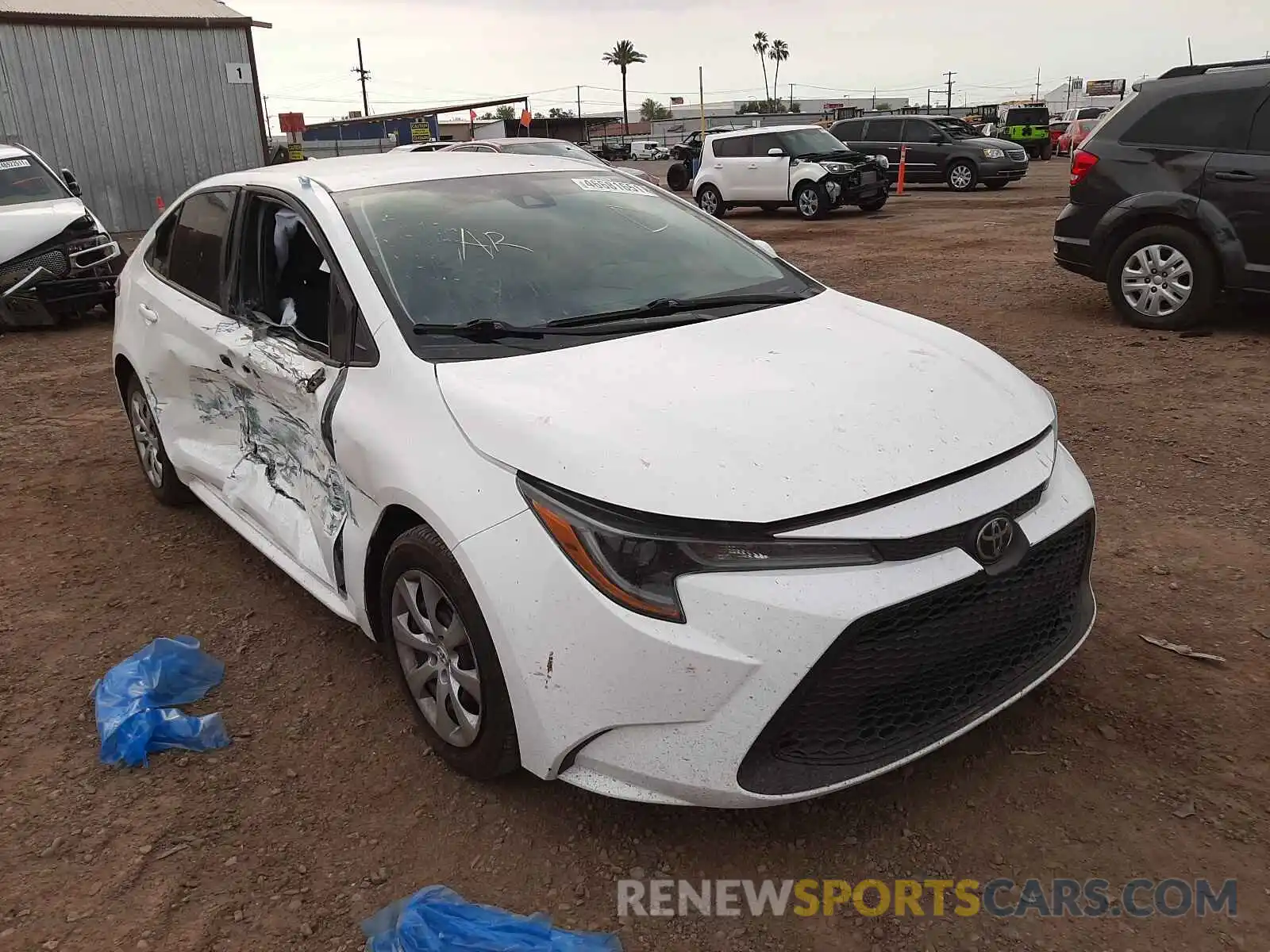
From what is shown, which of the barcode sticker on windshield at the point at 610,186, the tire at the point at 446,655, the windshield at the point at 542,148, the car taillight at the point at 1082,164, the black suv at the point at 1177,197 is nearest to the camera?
the tire at the point at 446,655

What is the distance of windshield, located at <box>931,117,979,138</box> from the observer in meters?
22.0

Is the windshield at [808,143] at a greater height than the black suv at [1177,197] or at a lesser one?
greater

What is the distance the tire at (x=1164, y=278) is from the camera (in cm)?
687

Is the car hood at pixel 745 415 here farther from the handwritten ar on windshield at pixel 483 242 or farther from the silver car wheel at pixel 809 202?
the silver car wheel at pixel 809 202

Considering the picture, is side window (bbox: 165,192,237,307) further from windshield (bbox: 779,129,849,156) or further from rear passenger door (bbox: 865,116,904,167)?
rear passenger door (bbox: 865,116,904,167)

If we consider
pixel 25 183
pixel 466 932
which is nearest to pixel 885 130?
pixel 25 183

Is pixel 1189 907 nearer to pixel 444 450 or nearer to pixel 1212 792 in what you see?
pixel 1212 792

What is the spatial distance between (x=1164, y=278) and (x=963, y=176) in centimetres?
1557

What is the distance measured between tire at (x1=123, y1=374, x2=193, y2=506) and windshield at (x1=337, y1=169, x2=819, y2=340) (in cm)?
193

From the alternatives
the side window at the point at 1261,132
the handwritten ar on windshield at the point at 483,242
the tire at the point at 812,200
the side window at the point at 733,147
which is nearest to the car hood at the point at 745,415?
the handwritten ar on windshield at the point at 483,242

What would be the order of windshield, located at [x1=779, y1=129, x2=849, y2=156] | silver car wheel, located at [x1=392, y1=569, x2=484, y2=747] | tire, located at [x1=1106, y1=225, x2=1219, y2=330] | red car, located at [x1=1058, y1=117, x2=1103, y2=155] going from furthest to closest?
red car, located at [x1=1058, y1=117, x2=1103, y2=155], windshield, located at [x1=779, y1=129, x2=849, y2=156], tire, located at [x1=1106, y1=225, x2=1219, y2=330], silver car wheel, located at [x1=392, y1=569, x2=484, y2=747]

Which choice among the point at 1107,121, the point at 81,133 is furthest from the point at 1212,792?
the point at 81,133

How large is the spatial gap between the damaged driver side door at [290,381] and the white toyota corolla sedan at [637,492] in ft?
0.05

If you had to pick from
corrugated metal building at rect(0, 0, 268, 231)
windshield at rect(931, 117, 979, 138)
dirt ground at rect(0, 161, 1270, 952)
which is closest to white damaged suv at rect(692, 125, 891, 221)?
windshield at rect(931, 117, 979, 138)
